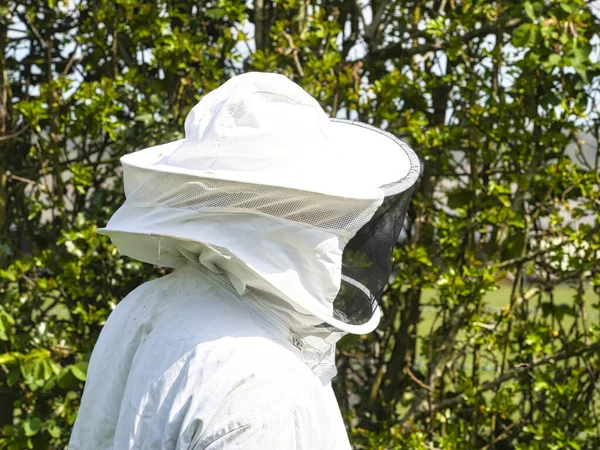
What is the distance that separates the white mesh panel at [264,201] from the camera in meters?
1.12

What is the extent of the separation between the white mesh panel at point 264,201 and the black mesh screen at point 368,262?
9 cm

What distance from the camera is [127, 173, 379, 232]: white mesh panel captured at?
1.12 m

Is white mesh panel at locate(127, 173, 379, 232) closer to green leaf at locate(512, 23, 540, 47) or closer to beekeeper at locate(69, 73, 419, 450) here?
beekeeper at locate(69, 73, 419, 450)

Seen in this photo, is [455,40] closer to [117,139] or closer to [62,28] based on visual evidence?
[117,139]

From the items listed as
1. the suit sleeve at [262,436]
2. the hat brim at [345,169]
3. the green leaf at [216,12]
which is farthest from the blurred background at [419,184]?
the suit sleeve at [262,436]

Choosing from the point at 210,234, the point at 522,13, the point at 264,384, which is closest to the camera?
the point at 264,384

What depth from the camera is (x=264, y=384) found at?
41.0 inches

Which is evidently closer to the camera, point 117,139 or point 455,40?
point 455,40

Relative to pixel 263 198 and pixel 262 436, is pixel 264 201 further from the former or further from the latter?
pixel 262 436

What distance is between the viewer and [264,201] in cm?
113

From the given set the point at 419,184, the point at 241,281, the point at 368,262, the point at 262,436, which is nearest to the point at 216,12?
the point at 419,184

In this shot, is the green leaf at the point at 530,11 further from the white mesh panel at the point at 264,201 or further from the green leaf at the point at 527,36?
the white mesh panel at the point at 264,201

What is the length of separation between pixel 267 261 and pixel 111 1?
220cm

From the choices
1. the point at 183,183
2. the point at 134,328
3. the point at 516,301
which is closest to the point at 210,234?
the point at 183,183
